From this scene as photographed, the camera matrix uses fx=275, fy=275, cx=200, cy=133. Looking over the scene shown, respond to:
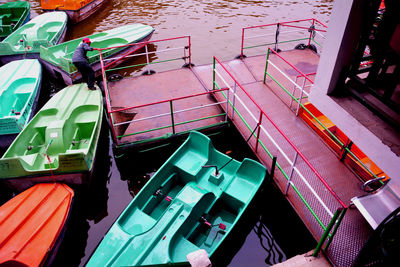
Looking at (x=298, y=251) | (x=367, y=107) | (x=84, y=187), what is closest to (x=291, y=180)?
(x=298, y=251)

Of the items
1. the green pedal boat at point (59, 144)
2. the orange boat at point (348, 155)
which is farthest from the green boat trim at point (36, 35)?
the orange boat at point (348, 155)

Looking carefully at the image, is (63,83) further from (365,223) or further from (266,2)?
(266,2)

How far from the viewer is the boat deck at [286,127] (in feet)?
17.6

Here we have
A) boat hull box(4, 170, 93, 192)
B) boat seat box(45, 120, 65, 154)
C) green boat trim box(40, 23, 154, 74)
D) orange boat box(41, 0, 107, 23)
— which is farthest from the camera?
orange boat box(41, 0, 107, 23)

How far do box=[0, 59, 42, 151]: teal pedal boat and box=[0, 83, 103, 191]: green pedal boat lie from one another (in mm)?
694

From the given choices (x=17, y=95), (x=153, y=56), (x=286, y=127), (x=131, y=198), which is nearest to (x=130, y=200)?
(x=131, y=198)

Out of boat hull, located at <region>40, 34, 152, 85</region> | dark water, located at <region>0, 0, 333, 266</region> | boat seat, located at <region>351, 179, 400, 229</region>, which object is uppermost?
boat seat, located at <region>351, 179, 400, 229</region>

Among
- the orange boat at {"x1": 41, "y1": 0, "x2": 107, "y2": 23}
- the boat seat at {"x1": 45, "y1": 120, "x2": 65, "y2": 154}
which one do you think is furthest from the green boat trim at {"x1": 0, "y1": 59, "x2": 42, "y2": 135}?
the orange boat at {"x1": 41, "y1": 0, "x2": 107, "y2": 23}

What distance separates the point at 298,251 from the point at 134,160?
16.7 ft

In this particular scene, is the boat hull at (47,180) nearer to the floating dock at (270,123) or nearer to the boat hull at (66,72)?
the floating dock at (270,123)

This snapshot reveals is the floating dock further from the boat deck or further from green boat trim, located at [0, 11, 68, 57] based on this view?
green boat trim, located at [0, 11, 68, 57]

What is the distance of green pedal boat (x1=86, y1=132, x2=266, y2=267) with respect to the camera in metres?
5.41

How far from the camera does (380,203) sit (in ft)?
16.1

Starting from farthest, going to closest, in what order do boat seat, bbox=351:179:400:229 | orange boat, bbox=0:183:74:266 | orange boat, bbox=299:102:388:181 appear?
orange boat, bbox=299:102:388:181 → orange boat, bbox=0:183:74:266 → boat seat, bbox=351:179:400:229
